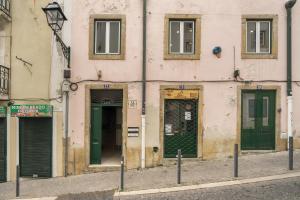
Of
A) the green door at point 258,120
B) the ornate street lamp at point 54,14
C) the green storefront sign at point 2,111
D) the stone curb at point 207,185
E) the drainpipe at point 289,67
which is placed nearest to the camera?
the stone curb at point 207,185

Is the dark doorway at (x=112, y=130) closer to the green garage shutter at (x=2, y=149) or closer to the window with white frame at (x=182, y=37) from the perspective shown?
the green garage shutter at (x=2, y=149)

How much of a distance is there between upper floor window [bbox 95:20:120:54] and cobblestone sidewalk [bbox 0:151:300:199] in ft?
14.0

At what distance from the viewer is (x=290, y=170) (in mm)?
10195

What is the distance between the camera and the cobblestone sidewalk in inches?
397

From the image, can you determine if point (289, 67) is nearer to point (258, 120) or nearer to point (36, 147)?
point (258, 120)

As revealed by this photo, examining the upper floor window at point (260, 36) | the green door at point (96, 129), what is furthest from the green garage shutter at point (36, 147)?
the upper floor window at point (260, 36)

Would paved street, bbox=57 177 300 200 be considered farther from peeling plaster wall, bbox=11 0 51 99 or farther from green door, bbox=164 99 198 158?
peeling plaster wall, bbox=11 0 51 99

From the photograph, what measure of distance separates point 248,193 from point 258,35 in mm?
6320

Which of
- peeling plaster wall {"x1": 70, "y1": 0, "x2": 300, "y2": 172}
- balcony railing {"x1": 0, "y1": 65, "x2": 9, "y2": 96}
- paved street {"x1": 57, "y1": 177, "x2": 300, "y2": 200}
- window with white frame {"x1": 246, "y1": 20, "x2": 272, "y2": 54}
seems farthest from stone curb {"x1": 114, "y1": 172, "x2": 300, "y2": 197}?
balcony railing {"x1": 0, "y1": 65, "x2": 9, "y2": 96}

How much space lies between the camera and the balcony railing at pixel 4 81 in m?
12.1

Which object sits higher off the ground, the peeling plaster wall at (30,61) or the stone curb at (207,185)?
the peeling plaster wall at (30,61)

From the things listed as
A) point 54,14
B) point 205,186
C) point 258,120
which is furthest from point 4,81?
point 258,120

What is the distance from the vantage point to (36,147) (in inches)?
493

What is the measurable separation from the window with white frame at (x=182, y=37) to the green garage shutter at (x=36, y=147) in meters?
5.08
